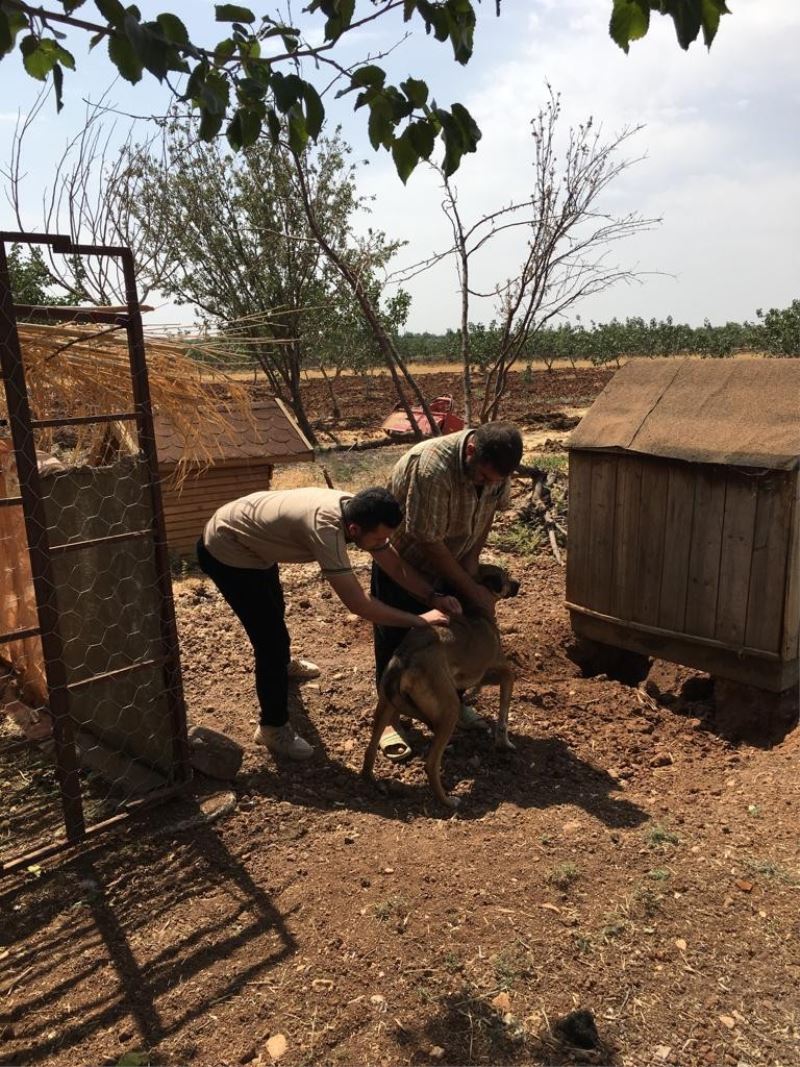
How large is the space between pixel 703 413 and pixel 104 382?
3781 millimetres

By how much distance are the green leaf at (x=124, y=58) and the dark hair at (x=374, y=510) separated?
2.02 m

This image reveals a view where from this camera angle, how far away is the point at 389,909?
10.6 feet

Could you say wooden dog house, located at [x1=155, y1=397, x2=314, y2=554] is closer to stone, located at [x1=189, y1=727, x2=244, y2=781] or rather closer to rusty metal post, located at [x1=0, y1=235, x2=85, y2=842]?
stone, located at [x1=189, y1=727, x2=244, y2=781]

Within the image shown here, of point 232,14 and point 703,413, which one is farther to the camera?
point 703,413

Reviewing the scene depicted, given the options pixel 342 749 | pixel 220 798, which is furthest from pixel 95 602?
pixel 342 749

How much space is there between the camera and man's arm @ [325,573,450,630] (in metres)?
3.80

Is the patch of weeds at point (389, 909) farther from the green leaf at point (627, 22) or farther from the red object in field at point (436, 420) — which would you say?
the red object in field at point (436, 420)

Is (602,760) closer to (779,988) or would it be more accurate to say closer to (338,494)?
(779,988)

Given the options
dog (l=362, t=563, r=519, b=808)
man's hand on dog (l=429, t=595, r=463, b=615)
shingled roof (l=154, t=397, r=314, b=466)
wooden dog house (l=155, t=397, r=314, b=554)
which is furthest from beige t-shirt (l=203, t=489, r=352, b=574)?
wooden dog house (l=155, t=397, r=314, b=554)

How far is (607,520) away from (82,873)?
162 inches

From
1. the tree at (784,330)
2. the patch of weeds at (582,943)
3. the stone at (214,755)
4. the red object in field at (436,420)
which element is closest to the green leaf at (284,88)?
the patch of weeds at (582,943)

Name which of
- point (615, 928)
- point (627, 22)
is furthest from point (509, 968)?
point (627, 22)

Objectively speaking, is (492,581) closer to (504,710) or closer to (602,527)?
(504,710)

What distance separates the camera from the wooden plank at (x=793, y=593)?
16.0 ft
